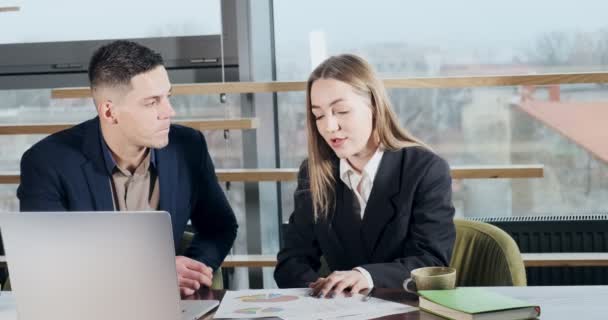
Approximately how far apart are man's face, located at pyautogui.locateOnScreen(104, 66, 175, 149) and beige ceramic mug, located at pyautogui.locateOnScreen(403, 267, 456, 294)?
87 cm

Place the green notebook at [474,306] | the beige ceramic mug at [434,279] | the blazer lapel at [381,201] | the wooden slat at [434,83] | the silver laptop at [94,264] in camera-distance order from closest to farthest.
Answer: the silver laptop at [94,264]
the green notebook at [474,306]
the beige ceramic mug at [434,279]
the blazer lapel at [381,201]
the wooden slat at [434,83]

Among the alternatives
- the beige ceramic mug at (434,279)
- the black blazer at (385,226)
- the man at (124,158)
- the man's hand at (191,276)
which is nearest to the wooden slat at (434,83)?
the man at (124,158)

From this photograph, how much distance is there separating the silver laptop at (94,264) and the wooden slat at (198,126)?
167 centimetres

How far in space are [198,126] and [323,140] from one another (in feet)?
3.15

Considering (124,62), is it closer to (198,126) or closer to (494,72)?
(198,126)

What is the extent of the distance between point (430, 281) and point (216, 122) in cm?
160

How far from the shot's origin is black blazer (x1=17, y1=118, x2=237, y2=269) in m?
2.35

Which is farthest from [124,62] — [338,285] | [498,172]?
[498,172]

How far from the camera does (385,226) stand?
2.23m

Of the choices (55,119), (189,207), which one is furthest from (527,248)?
(55,119)

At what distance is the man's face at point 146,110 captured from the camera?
92.7 inches

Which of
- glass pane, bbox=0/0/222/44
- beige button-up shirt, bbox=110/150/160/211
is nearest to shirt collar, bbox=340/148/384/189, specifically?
beige button-up shirt, bbox=110/150/160/211

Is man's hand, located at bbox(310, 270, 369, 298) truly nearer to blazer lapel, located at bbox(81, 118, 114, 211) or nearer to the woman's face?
the woman's face

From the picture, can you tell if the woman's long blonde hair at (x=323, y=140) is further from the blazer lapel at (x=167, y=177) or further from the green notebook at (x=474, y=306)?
the green notebook at (x=474, y=306)
